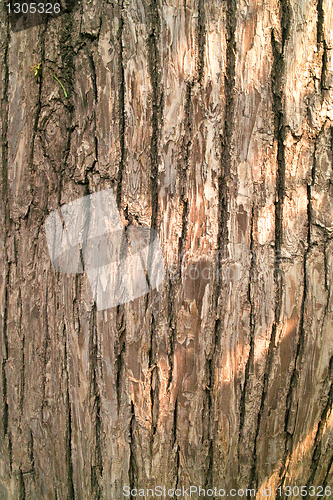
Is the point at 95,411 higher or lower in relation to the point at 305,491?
higher

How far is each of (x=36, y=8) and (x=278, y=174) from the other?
1164 mm

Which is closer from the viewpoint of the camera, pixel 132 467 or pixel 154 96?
pixel 154 96

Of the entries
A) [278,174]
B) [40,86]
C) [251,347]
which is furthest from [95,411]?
[40,86]

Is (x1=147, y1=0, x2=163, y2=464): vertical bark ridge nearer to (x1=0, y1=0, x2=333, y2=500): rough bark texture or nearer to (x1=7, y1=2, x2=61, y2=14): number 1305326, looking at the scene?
(x1=0, y1=0, x2=333, y2=500): rough bark texture

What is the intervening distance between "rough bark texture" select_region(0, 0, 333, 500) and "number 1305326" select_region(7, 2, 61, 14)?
0.20ft

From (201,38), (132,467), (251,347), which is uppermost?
(201,38)

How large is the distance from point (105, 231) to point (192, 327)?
0.53 metres

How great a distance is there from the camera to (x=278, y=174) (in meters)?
1.28

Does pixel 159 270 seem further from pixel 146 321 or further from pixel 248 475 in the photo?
pixel 248 475

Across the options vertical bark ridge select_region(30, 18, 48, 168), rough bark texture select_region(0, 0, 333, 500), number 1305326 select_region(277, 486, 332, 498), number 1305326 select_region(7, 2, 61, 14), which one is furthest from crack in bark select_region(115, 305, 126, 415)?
number 1305326 select_region(7, 2, 61, 14)

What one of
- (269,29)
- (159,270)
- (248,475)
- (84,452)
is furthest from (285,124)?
(84,452)

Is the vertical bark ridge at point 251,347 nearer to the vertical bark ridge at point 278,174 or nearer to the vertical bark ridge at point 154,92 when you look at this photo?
the vertical bark ridge at point 278,174

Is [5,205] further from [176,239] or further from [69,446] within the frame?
[69,446]

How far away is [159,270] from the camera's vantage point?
126cm
